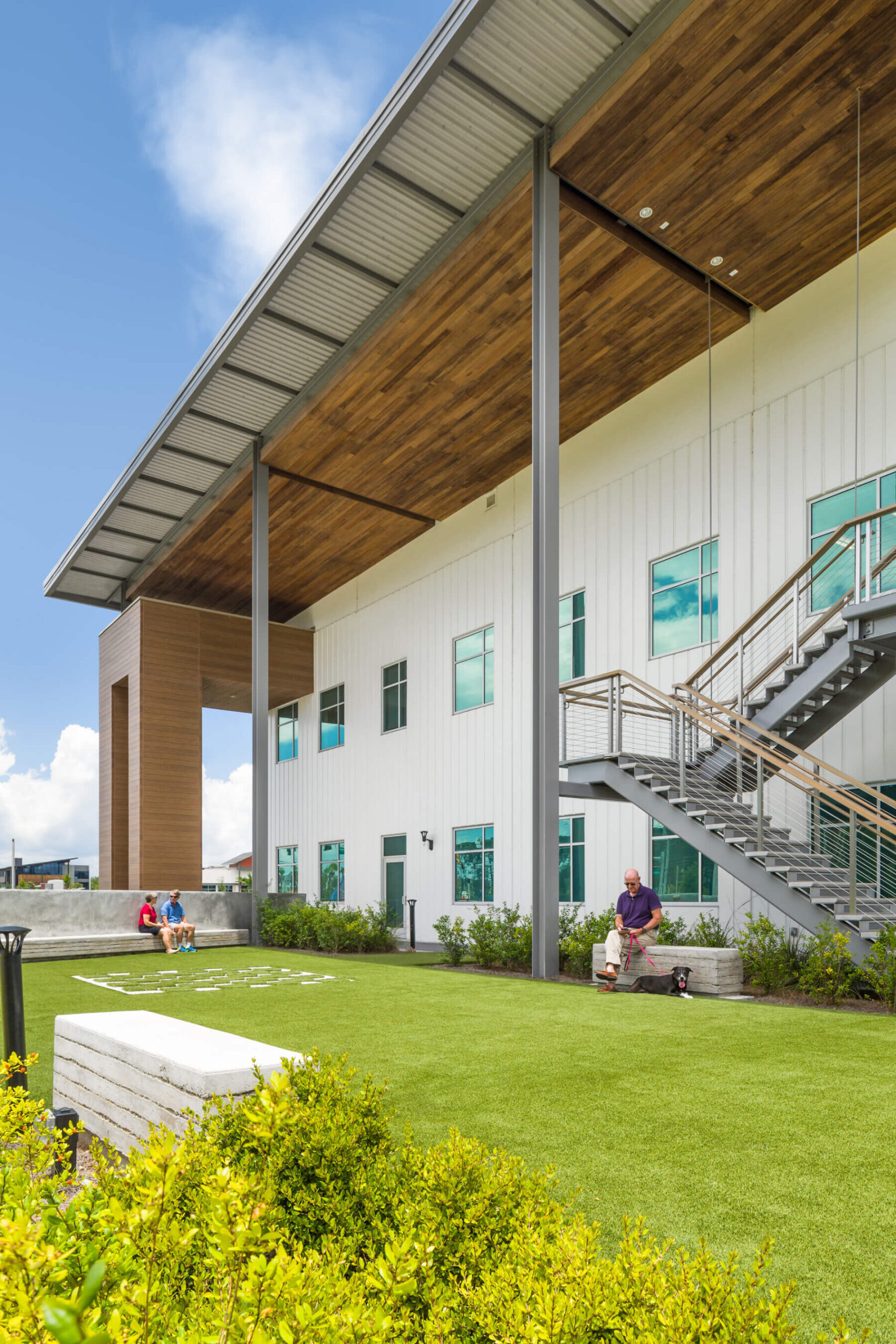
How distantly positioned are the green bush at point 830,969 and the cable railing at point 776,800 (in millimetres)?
352

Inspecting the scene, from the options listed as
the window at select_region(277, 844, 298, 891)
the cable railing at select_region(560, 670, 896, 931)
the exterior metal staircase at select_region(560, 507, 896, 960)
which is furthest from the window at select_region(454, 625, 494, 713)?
the window at select_region(277, 844, 298, 891)

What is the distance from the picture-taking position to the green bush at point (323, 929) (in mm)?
16703

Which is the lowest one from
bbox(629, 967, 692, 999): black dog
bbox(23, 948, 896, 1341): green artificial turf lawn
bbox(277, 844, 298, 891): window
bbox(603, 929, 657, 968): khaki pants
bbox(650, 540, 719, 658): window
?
bbox(277, 844, 298, 891): window

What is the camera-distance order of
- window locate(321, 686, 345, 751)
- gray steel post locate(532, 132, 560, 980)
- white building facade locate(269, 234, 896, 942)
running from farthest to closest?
window locate(321, 686, 345, 751) → white building facade locate(269, 234, 896, 942) → gray steel post locate(532, 132, 560, 980)

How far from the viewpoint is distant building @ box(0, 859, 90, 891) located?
106 ft

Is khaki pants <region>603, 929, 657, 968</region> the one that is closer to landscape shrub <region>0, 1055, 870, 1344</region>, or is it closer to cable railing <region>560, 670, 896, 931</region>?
cable railing <region>560, 670, 896, 931</region>

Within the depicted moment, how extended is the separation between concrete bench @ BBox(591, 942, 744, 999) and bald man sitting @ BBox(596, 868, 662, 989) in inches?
6.6

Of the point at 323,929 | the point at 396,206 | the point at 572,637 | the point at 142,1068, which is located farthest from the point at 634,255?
the point at 142,1068

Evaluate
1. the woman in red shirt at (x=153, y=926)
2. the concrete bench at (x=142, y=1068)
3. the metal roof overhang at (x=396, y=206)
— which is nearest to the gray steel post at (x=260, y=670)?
the metal roof overhang at (x=396, y=206)

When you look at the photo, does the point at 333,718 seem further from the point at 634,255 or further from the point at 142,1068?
the point at 142,1068

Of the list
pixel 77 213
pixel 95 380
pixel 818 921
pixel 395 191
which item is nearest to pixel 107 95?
pixel 77 213

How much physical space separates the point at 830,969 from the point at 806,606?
585 cm

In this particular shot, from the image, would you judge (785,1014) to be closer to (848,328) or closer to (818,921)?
(818,921)

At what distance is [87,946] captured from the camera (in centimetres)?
1569
